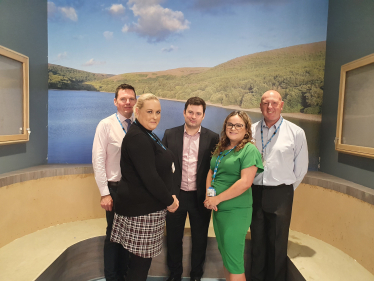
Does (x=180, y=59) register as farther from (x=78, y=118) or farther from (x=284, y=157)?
(x=284, y=157)

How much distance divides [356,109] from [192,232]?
2.04m

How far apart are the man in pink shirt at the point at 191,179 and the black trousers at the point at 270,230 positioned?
0.44 meters

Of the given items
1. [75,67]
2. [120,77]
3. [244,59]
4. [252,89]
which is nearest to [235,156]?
[252,89]

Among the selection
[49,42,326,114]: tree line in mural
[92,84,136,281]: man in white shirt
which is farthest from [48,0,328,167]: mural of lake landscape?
[92,84,136,281]: man in white shirt

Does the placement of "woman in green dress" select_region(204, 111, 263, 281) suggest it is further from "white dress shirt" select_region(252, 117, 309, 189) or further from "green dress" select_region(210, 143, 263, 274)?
"white dress shirt" select_region(252, 117, 309, 189)

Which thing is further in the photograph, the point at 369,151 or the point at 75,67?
the point at 75,67

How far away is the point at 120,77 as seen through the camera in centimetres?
328

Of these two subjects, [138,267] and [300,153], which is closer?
[138,267]

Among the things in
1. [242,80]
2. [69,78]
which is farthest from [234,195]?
[69,78]

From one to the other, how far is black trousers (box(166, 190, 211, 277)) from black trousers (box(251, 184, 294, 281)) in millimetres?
441

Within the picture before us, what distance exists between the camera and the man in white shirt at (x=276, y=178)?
1847mm

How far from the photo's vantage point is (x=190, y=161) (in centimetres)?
200

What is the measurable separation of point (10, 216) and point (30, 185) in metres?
0.35

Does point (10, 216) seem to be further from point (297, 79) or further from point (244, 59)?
point (297, 79)
